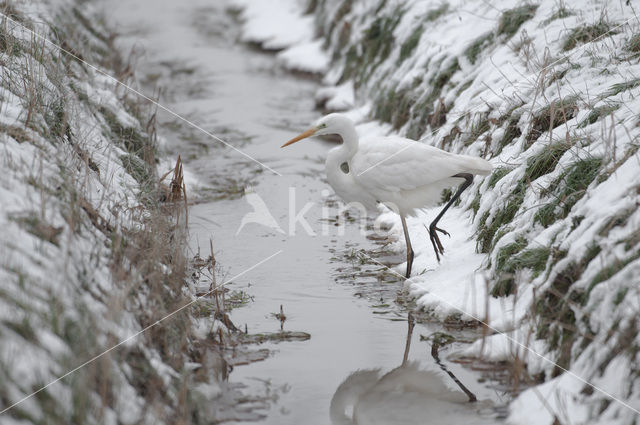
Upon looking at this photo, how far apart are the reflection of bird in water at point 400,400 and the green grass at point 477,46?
4.37 meters

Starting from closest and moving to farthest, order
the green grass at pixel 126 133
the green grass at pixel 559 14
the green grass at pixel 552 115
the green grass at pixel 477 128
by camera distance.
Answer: the green grass at pixel 552 115 < the green grass at pixel 477 128 < the green grass at pixel 559 14 < the green grass at pixel 126 133

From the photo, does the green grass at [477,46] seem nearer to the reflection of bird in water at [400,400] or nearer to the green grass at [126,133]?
the green grass at [126,133]

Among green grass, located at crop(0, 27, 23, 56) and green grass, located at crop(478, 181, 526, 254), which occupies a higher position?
green grass, located at crop(0, 27, 23, 56)

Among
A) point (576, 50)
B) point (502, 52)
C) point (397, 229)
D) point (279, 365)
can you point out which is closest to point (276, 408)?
point (279, 365)

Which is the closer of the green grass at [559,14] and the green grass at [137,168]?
the green grass at [137,168]

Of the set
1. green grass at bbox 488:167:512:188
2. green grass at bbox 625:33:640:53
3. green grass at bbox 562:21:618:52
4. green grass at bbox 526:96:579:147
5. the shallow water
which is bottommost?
the shallow water

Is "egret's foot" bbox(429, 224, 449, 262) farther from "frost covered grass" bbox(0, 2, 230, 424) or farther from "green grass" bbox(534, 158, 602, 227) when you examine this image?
"frost covered grass" bbox(0, 2, 230, 424)

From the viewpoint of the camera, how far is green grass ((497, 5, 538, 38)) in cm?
729

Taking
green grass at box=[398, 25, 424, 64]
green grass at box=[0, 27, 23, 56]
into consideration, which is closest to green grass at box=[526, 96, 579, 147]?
green grass at box=[398, 25, 424, 64]

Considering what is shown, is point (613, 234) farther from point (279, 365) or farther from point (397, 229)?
point (397, 229)

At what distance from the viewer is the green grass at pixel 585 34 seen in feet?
19.8

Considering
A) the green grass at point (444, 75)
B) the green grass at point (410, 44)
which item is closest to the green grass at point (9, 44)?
the green grass at point (444, 75)

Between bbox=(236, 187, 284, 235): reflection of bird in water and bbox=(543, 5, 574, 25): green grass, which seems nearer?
bbox=(543, 5, 574, 25): green grass

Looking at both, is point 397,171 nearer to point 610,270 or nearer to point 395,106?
point 610,270
